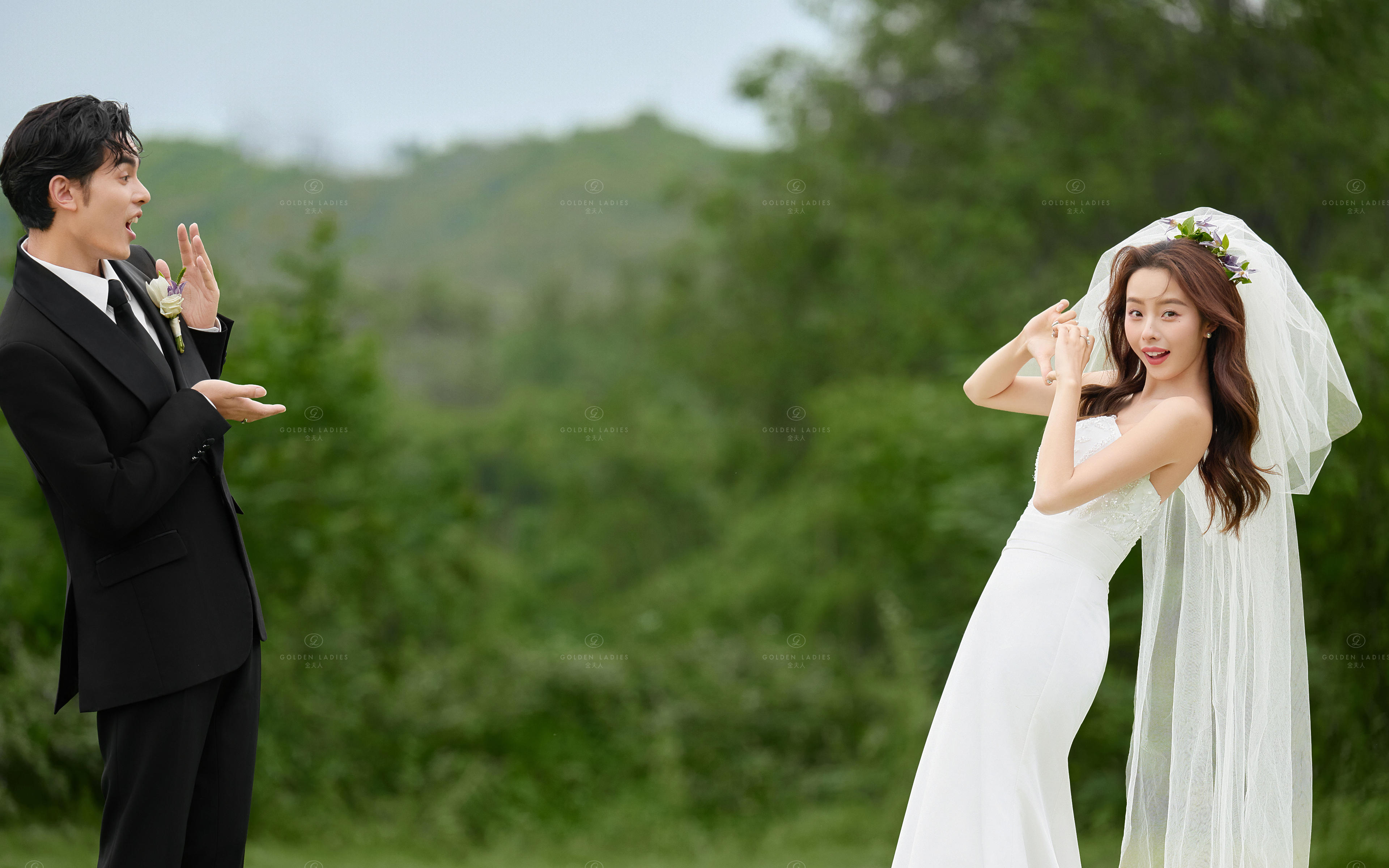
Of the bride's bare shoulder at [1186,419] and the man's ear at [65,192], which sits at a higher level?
the man's ear at [65,192]

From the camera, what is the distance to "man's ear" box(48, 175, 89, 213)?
1854 mm

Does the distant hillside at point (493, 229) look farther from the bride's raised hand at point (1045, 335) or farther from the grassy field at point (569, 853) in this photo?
the bride's raised hand at point (1045, 335)

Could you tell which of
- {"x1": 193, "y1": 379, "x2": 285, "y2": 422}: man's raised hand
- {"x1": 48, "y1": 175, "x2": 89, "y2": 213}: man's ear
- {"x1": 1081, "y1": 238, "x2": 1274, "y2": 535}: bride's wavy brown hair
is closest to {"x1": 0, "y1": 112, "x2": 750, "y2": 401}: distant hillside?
{"x1": 1081, "y1": 238, "x2": 1274, "y2": 535}: bride's wavy brown hair

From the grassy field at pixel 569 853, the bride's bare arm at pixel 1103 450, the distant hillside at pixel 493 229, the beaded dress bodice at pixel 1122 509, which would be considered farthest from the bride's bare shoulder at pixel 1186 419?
the distant hillside at pixel 493 229

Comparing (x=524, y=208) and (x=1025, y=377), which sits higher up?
(x=524, y=208)

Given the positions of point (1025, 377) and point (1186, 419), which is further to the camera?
point (1025, 377)

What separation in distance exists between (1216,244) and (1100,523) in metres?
0.71

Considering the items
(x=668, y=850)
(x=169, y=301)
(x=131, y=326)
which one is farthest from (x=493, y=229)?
(x=131, y=326)

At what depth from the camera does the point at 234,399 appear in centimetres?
199

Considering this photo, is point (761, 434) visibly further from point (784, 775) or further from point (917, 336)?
point (784, 775)

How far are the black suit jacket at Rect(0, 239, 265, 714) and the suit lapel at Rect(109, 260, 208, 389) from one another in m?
0.04

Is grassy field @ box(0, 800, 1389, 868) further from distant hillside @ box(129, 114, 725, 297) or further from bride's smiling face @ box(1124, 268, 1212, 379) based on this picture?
distant hillside @ box(129, 114, 725, 297)

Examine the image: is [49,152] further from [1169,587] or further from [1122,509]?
[1169,587]

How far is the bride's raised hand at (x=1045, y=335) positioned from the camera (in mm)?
2426
